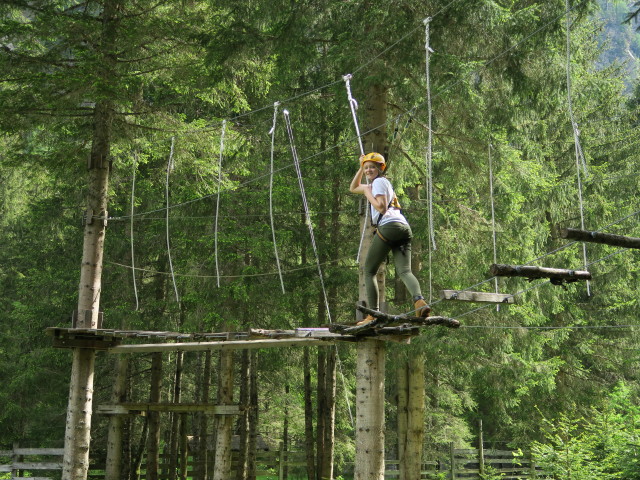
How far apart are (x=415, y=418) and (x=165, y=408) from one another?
481cm

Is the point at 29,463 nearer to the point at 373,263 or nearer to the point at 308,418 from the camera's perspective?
the point at 308,418

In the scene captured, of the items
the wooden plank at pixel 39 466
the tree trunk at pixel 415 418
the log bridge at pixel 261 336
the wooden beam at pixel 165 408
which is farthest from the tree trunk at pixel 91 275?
the wooden plank at pixel 39 466

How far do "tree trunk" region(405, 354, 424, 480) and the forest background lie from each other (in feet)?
1.55

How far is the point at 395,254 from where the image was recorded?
24.6 ft

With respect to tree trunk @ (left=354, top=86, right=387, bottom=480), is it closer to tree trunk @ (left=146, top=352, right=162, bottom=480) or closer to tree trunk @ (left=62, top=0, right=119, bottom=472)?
tree trunk @ (left=62, top=0, right=119, bottom=472)

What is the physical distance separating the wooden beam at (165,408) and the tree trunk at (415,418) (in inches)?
130

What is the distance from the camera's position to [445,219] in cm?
1415

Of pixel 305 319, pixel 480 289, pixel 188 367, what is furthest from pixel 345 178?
pixel 188 367

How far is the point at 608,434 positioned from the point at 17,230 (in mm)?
20642

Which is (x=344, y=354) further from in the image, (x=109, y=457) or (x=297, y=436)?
(x=297, y=436)

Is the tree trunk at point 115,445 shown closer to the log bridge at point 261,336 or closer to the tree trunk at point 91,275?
the tree trunk at point 91,275

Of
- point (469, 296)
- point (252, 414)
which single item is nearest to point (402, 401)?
point (252, 414)

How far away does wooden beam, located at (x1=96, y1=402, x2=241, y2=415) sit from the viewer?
14750mm

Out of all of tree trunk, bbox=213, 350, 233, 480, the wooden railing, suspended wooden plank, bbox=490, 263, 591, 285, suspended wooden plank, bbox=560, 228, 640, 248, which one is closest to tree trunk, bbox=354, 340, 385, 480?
suspended wooden plank, bbox=490, 263, 591, 285
